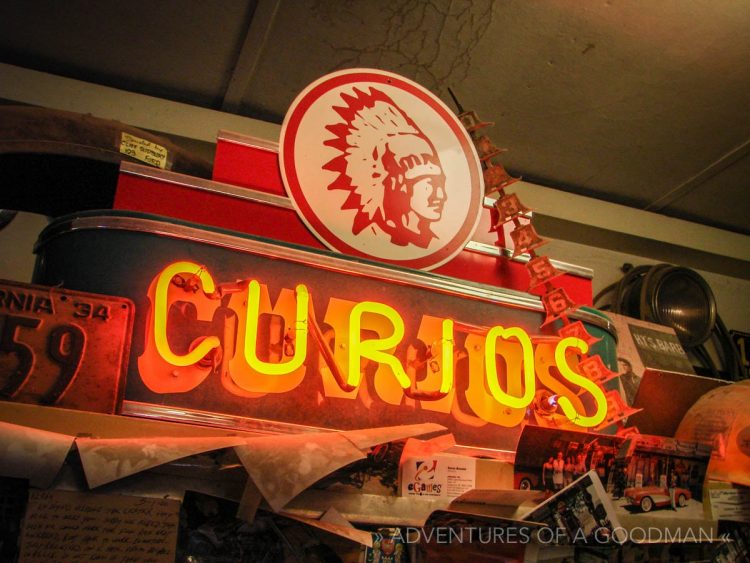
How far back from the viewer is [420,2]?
3955 mm

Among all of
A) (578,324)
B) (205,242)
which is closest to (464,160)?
(578,324)

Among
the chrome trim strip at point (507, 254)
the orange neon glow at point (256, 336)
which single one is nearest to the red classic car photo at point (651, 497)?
the chrome trim strip at point (507, 254)

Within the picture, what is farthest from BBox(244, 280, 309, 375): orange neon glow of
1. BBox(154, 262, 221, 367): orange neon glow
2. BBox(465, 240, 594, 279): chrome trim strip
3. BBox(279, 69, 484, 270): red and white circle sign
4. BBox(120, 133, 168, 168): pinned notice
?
BBox(120, 133, 168, 168): pinned notice

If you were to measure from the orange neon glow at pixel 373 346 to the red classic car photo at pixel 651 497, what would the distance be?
0.96m

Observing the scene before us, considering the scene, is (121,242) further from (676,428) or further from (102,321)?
(676,428)

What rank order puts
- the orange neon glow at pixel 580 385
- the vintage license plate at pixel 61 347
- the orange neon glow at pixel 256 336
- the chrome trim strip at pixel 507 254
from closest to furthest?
the vintage license plate at pixel 61 347 < the orange neon glow at pixel 256 336 < the orange neon glow at pixel 580 385 < the chrome trim strip at pixel 507 254

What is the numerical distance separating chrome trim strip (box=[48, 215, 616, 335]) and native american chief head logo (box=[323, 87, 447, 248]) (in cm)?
28

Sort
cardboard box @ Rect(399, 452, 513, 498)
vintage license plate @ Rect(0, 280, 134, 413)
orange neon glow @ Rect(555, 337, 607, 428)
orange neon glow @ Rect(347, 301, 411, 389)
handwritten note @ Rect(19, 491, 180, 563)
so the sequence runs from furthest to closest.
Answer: orange neon glow @ Rect(555, 337, 607, 428)
orange neon glow @ Rect(347, 301, 411, 389)
cardboard box @ Rect(399, 452, 513, 498)
vintage license plate @ Rect(0, 280, 134, 413)
handwritten note @ Rect(19, 491, 180, 563)

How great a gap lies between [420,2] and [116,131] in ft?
5.92

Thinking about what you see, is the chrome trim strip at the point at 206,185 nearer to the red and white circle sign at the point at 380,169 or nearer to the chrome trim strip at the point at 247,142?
the red and white circle sign at the point at 380,169

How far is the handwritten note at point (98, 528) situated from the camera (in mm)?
1805

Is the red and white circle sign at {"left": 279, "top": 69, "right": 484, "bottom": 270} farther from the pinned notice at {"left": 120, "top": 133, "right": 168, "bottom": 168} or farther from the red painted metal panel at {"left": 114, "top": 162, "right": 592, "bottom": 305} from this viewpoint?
the pinned notice at {"left": 120, "top": 133, "right": 168, "bottom": 168}

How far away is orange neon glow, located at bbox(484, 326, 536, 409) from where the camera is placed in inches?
110

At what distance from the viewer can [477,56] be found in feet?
14.1
